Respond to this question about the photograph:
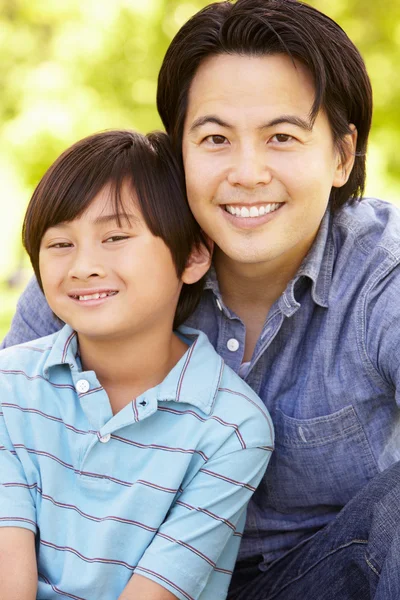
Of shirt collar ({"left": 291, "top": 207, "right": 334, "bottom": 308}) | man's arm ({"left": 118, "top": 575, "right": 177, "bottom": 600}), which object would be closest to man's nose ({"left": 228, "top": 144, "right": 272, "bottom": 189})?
shirt collar ({"left": 291, "top": 207, "right": 334, "bottom": 308})

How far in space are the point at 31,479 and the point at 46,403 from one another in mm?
206

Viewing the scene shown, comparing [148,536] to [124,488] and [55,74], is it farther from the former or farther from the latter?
[55,74]

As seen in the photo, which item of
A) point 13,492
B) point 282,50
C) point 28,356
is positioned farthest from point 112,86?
point 13,492

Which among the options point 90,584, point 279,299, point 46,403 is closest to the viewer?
point 90,584

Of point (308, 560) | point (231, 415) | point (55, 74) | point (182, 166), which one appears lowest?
point (308, 560)

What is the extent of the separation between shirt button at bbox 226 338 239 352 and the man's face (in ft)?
0.94

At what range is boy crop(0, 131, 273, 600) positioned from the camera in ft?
7.14

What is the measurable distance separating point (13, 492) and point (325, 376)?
35.9 inches

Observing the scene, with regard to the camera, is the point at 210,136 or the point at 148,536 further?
the point at 210,136

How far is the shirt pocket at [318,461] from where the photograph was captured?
2.43 meters

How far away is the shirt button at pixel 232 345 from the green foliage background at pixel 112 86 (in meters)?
5.79

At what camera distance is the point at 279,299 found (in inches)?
99.0

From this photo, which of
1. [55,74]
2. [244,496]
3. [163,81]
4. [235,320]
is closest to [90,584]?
[244,496]

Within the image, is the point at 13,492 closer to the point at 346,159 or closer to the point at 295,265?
the point at 295,265
